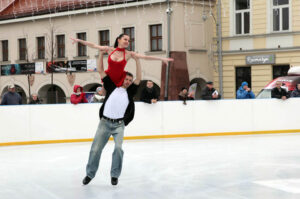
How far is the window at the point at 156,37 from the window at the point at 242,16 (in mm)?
3710

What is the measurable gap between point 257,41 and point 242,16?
59.3 inches

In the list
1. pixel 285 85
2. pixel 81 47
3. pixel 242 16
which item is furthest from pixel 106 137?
pixel 81 47

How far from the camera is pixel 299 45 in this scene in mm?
27219

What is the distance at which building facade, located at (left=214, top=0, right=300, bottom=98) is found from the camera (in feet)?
90.1

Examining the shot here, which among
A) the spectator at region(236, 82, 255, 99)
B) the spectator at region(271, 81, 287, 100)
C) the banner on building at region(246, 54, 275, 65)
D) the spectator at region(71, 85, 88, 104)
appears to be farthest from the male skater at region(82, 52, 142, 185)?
the banner on building at region(246, 54, 275, 65)

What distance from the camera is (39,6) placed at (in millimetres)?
34438

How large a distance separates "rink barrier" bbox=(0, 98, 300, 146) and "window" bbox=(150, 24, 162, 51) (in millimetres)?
12606

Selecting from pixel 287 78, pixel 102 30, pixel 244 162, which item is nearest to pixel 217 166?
pixel 244 162

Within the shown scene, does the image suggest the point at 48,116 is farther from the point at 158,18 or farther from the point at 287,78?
the point at 158,18

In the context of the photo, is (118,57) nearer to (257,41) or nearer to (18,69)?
(257,41)

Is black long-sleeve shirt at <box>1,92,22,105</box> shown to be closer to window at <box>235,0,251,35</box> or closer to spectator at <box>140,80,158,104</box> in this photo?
spectator at <box>140,80,158,104</box>

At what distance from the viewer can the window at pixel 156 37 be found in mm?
29606

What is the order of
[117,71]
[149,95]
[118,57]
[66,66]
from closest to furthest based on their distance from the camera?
[118,57] < [117,71] < [149,95] < [66,66]

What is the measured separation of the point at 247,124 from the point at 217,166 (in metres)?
7.50
